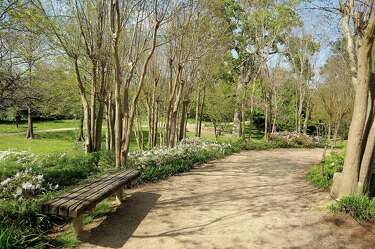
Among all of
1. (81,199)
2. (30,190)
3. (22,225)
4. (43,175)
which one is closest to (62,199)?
(81,199)

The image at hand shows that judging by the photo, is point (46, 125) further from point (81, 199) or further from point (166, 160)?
point (81, 199)

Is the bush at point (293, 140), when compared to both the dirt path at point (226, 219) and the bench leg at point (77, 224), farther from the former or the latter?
the bench leg at point (77, 224)

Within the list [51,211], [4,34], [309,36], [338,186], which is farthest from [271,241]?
[309,36]

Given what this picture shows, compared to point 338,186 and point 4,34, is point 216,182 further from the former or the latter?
point 4,34

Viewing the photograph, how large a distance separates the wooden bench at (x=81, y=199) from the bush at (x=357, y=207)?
4129 mm

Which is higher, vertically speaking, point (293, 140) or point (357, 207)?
point (293, 140)

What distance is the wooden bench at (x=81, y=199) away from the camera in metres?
4.48

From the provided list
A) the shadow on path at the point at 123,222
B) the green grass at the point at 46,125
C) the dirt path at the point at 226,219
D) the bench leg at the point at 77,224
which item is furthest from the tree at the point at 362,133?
the green grass at the point at 46,125

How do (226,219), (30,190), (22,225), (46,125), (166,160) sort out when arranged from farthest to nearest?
(46,125)
(166,160)
(30,190)
(226,219)
(22,225)

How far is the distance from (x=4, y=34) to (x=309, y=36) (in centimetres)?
1965

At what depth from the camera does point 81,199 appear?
4.90 metres

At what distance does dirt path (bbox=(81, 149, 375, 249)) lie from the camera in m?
5.10

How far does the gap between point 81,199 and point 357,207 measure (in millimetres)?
4857

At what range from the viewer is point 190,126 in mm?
42938
